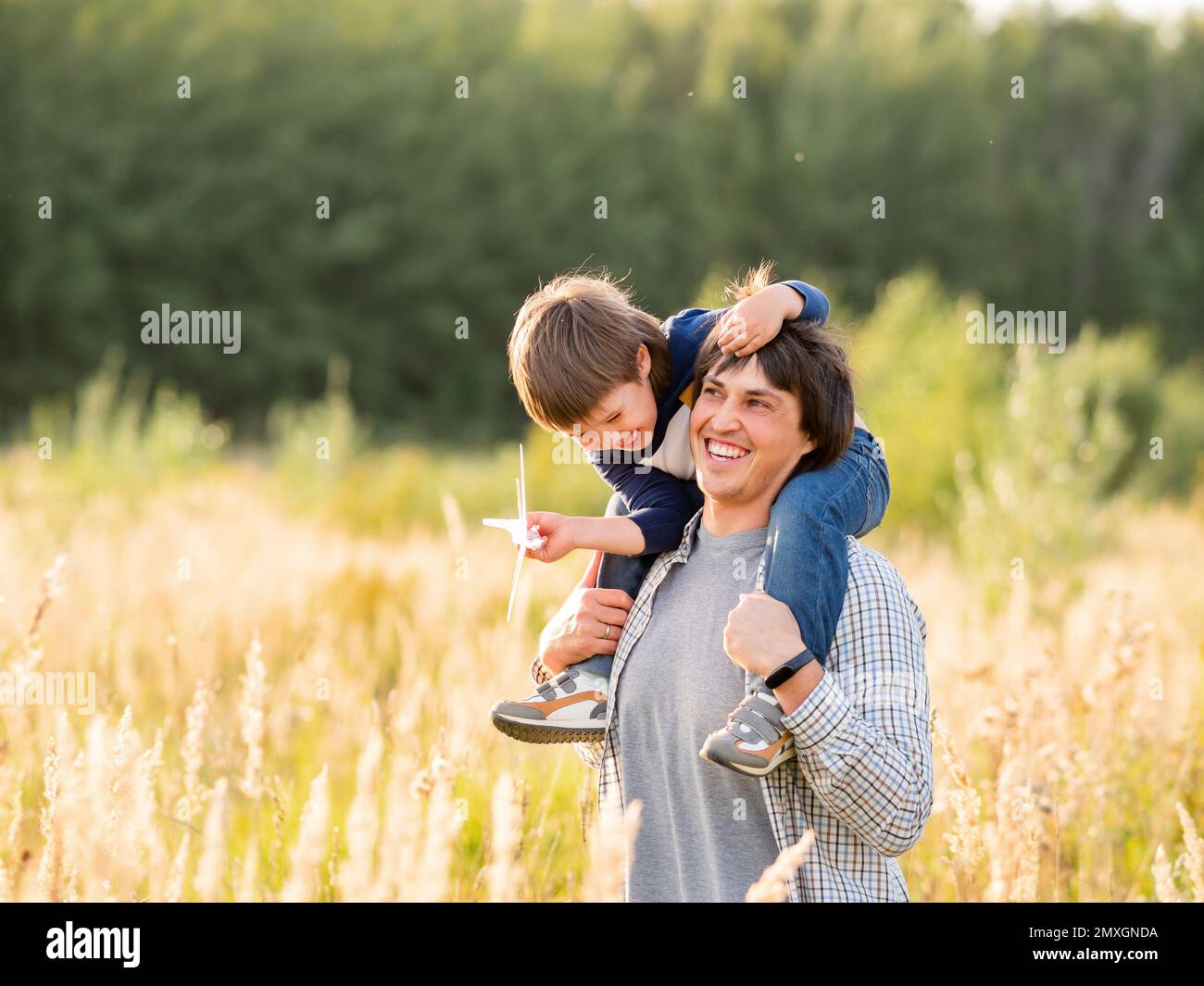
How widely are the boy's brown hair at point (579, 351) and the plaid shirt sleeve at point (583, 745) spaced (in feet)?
1.85

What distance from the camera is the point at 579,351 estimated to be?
9.21 feet

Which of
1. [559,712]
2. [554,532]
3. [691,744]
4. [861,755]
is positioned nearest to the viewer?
[861,755]

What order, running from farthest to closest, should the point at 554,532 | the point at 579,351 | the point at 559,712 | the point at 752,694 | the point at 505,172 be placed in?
the point at 505,172
the point at 579,351
the point at 554,532
the point at 559,712
the point at 752,694

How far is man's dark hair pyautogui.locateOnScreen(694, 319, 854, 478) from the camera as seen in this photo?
2314 millimetres

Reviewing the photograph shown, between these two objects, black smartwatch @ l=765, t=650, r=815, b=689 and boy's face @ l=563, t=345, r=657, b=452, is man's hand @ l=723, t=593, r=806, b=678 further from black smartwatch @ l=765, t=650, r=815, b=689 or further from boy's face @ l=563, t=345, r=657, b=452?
boy's face @ l=563, t=345, r=657, b=452

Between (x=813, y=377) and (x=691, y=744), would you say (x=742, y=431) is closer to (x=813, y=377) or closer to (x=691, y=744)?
(x=813, y=377)

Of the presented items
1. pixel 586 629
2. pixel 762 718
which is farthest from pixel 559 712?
pixel 762 718

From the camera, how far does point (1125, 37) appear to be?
40.6m

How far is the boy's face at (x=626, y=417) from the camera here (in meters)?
2.83

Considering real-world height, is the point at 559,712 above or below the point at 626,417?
below

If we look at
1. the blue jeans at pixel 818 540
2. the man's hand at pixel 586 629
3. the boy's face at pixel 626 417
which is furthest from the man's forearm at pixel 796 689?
the boy's face at pixel 626 417

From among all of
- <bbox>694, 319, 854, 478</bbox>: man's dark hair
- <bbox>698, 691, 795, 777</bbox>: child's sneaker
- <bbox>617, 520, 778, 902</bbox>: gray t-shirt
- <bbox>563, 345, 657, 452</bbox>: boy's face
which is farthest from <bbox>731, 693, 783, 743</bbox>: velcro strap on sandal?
<bbox>563, 345, 657, 452</bbox>: boy's face

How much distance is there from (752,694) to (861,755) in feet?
0.71
